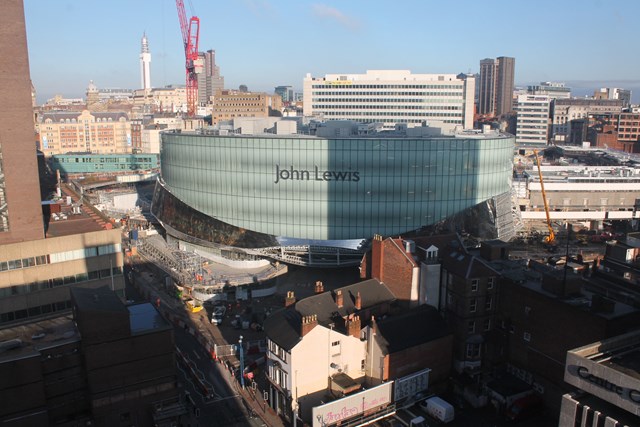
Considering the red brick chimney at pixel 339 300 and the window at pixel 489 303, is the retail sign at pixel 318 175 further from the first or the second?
the window at pixel 489 303

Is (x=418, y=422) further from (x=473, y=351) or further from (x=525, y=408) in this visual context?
(x=473, y=351)

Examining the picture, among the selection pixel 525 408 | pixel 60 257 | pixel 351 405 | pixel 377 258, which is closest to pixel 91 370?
pixel 351 405

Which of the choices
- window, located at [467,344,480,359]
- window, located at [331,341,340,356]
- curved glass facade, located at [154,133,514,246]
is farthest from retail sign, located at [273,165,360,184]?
window, located at [331,341,340,356]

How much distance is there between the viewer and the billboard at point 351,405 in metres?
37.7

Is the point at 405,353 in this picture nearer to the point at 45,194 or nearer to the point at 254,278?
the point at 254,278

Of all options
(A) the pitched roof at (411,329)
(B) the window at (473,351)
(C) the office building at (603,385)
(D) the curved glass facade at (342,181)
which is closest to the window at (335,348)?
(A) the pitched roof at (411,329)

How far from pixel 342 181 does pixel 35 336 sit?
43532mm

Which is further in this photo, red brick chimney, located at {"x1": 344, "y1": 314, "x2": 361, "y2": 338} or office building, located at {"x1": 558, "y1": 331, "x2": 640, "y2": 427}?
red brick chimney, located at {"x1": 344, "y1": 314, "x2": 361, "y2": 338}

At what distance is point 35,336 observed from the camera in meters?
35.3

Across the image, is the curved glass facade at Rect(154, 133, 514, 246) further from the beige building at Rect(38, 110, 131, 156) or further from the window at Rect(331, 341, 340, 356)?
the beige building at Rect(38, 110, 131, 156)

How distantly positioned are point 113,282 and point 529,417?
1515 inches

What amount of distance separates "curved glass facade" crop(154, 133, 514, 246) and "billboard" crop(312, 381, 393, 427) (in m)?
34.2

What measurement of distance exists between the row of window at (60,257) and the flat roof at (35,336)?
1221cm

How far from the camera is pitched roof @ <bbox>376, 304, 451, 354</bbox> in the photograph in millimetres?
41969
